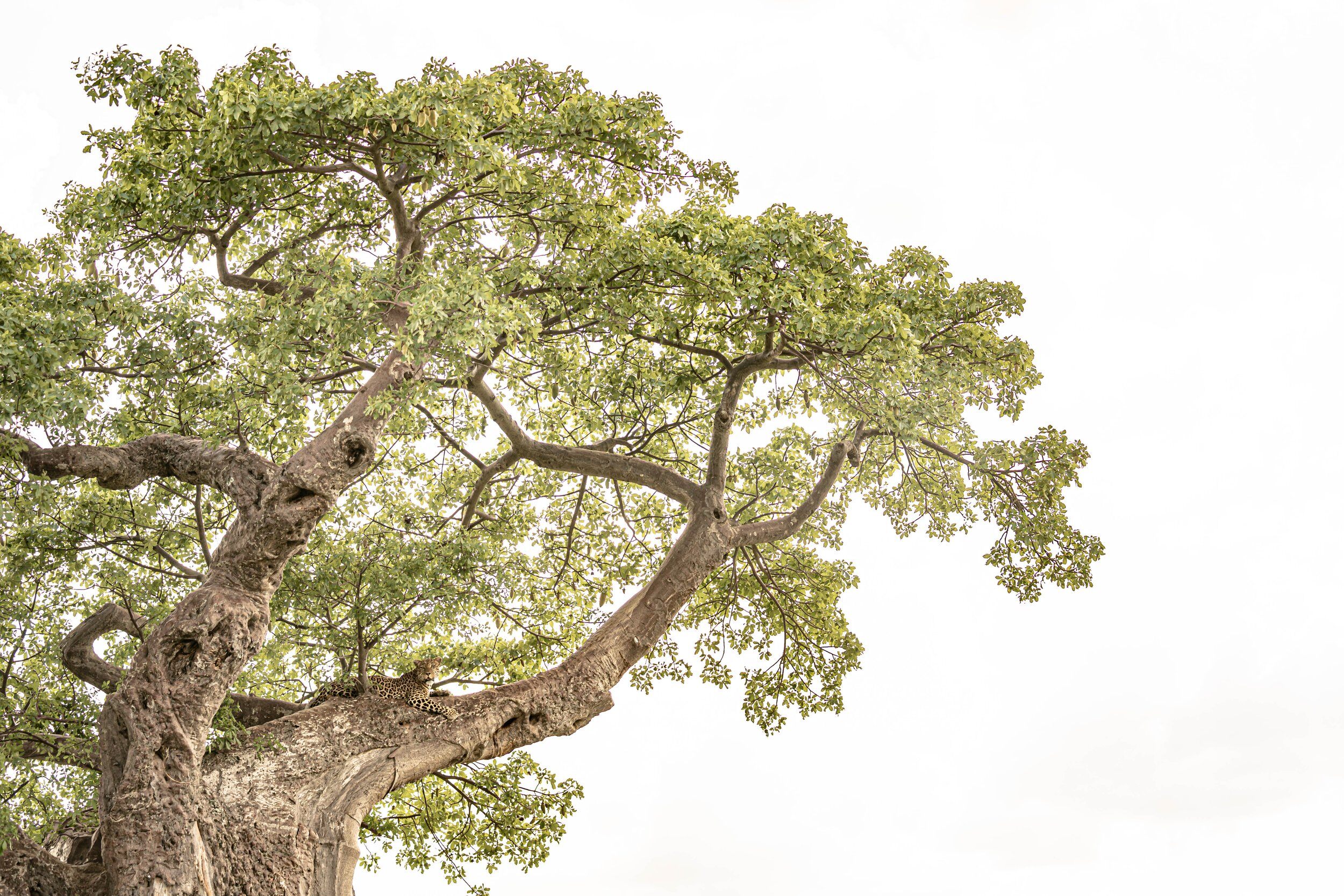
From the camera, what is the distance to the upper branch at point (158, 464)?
8.63m

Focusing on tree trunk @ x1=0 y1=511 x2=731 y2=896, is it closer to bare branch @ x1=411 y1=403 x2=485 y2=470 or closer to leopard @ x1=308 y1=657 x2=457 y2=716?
leopard @ x1=308 y1=657 x2=457 y2=716

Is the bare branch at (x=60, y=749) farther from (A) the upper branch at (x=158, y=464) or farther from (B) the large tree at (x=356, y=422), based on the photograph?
(A) the upper branch at (x=158, y=464)

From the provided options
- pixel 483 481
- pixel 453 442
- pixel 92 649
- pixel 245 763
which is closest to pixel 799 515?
pixel 483 481

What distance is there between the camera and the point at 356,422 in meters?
8.95

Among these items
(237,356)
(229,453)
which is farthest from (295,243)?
(229,453)

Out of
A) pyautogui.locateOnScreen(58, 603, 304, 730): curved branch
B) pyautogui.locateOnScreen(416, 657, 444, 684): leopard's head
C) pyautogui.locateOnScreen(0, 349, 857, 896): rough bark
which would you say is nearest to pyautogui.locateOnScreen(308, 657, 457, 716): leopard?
pyautogui.locateOnScreen(416, 657, 444, 684): leopard's head

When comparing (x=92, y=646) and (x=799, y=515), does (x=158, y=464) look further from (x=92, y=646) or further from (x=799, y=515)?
(x=799, y=515)

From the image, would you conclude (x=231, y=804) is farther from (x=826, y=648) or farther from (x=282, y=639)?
(x=826, y=648)

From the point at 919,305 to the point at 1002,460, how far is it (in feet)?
7.60

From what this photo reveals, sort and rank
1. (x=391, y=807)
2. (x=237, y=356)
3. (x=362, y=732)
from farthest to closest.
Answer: (x=391, y=807) < (x=237, y=356) < (x=362, y=732)

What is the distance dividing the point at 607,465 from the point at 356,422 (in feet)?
11.7

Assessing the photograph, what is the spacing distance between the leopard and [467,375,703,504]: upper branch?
2488mm

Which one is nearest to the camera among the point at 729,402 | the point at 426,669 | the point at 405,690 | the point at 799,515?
the point at 405,690

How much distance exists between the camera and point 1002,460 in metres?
11.6
